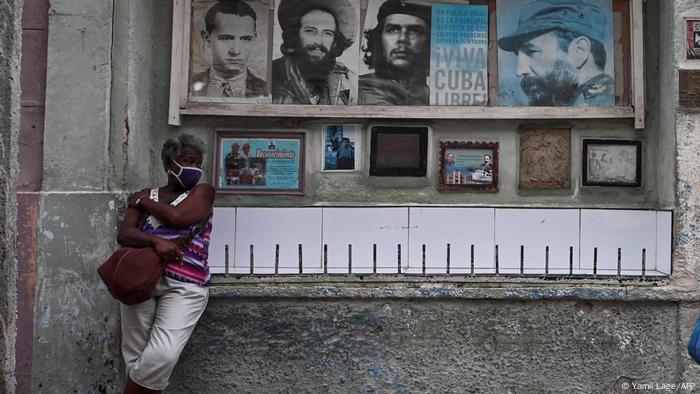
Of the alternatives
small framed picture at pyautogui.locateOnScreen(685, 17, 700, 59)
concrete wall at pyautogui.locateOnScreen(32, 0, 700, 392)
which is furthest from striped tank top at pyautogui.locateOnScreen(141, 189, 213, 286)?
small framed picture at pyautogui.locateOnScreen(685, 17, 700, 59)

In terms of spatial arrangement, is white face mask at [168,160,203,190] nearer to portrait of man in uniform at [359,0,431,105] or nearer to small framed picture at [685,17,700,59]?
portrait of man in uniform at [359,0,431,105]

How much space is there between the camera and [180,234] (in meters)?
3.51

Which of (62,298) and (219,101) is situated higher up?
(219,101)

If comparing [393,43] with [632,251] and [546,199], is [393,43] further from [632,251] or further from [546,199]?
[632,251]

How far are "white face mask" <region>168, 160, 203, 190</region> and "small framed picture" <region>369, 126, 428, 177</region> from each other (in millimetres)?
1297

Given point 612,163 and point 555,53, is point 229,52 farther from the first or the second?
point 612,163

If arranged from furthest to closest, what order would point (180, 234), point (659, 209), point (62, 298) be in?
point (659, 209) → point (62, 298) → point (180, 234)

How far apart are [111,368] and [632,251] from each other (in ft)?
10.8

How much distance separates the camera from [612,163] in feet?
14.5

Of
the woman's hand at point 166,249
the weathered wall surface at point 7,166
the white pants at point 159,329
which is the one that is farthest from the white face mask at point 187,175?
the weathered wall surface at point 7,166

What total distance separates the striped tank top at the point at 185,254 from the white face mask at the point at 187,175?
59mm

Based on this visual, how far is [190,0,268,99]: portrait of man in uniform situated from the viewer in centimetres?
445

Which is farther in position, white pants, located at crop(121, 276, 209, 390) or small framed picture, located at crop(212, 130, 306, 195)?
small framed picture, located at crop(212, 130, 306, 195)

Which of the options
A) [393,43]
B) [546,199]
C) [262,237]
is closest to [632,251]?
[546,199]
